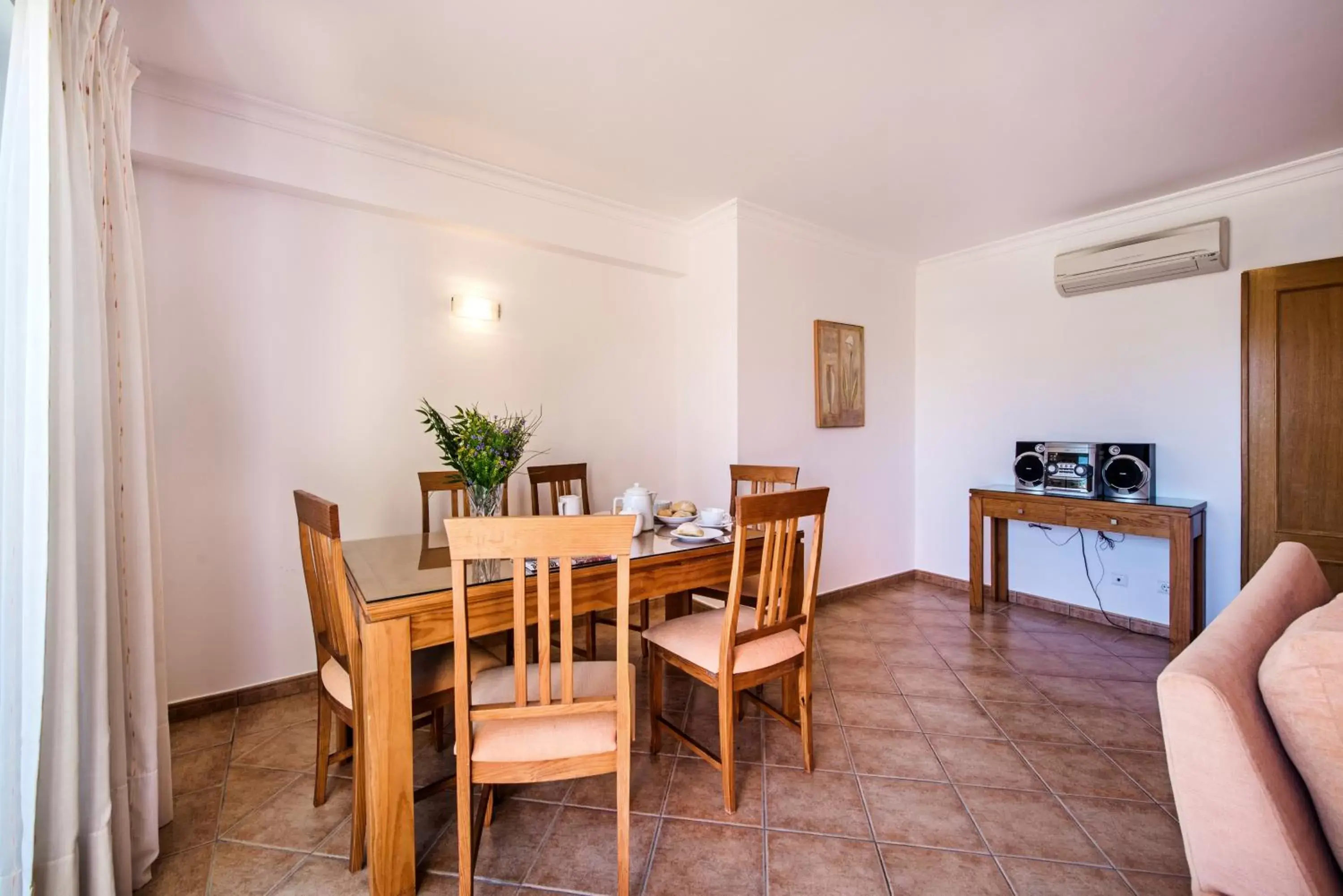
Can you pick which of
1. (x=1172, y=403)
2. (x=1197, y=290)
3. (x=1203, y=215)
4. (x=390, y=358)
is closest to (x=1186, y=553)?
(x=1172, y=403)

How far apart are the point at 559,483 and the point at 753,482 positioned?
1.07m

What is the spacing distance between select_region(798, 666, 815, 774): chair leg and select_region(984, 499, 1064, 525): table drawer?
91.3 inches

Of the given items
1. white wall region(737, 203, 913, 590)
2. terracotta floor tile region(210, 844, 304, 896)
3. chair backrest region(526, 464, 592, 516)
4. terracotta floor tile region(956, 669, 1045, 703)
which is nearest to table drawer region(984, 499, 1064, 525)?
white wall region(737, 203, 913, 590)

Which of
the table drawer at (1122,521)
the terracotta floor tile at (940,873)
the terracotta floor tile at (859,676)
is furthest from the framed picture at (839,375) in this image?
the terracotta floor tile at (940,873)

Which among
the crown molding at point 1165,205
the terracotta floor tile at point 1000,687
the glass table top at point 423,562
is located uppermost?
the crown molding at point 1165,205

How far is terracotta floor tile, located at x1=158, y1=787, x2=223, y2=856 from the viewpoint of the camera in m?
1.63

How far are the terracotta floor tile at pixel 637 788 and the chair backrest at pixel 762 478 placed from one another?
1079 millimetres

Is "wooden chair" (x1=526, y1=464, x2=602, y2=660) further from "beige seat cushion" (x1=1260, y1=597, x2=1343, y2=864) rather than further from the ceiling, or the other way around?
"beige seat cushion" (x1=1260, y1=597, x2=1343, y2=864)

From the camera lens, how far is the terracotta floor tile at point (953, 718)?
2.22 meters

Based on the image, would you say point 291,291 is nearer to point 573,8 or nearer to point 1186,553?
point 573,8

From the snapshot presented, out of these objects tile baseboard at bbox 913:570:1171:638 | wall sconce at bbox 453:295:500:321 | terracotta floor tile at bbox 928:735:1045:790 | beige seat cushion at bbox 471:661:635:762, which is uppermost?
wall sconce at bbox 453:295:500:321

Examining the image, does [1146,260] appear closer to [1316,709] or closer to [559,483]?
[1316,709]

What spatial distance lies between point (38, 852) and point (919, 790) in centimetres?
233

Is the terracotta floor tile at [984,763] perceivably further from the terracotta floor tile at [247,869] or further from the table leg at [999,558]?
the terracotta floor tile at [247,869]
